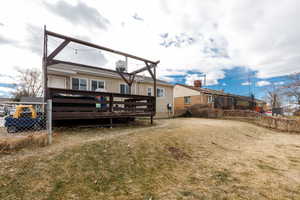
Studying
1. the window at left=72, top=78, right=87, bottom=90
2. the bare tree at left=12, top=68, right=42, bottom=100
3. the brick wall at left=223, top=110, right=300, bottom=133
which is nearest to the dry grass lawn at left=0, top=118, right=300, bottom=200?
the window at left=72, top=78, right=87, bottom=90

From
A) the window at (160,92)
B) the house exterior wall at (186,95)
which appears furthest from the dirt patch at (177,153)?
the house exterior wall at (186,95)

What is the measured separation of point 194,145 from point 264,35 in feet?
41.8

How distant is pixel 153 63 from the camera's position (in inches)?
295

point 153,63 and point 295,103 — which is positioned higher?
point 153,63

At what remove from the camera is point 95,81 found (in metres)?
10.7

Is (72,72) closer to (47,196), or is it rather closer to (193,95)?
(47,196)

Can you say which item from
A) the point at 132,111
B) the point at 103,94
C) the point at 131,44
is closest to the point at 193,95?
the point at 131,44

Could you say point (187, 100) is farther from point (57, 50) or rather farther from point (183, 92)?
point (57, 50)

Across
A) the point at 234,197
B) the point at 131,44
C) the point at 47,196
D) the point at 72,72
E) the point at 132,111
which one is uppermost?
the point at 131,44

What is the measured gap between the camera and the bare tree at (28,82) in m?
22.8

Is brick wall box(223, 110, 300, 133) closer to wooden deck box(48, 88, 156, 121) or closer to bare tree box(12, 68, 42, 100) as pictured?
wooden deck box(48, 88, 156, 121)

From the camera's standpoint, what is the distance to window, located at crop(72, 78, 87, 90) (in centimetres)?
976

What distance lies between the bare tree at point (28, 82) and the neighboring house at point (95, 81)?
19.2 metres

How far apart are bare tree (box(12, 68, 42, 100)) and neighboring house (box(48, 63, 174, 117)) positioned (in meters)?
19.2
